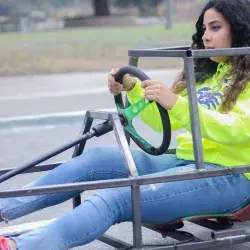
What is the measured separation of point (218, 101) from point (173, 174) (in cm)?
48

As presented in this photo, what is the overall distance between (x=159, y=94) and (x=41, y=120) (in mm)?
5092

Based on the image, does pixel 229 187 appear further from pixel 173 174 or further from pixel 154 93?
pixel 154 93

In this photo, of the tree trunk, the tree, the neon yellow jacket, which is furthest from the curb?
the tree

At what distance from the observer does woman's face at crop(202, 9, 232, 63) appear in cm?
325

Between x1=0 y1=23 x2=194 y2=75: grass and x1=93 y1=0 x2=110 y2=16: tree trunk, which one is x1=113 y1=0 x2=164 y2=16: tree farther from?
x1=0 y1=23 x2=194 y2=75: grass

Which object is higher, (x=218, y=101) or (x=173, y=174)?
(x=218, y=101)

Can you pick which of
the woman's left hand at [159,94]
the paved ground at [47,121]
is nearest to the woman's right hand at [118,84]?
the woman's left hand at [159,94]

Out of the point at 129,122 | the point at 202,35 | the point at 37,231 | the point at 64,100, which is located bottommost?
the point at 64,100

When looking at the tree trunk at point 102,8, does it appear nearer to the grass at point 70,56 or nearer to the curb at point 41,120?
the grass at point 70,56

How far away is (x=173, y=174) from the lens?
9.36 feet

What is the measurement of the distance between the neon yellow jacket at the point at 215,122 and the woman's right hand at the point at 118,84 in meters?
0.03

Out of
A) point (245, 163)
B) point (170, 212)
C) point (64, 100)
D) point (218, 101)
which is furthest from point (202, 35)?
point (64, 100)

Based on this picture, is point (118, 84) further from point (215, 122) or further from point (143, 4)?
point (143, 4)

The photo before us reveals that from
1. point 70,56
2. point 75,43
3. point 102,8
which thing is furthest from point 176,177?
point 102,8
